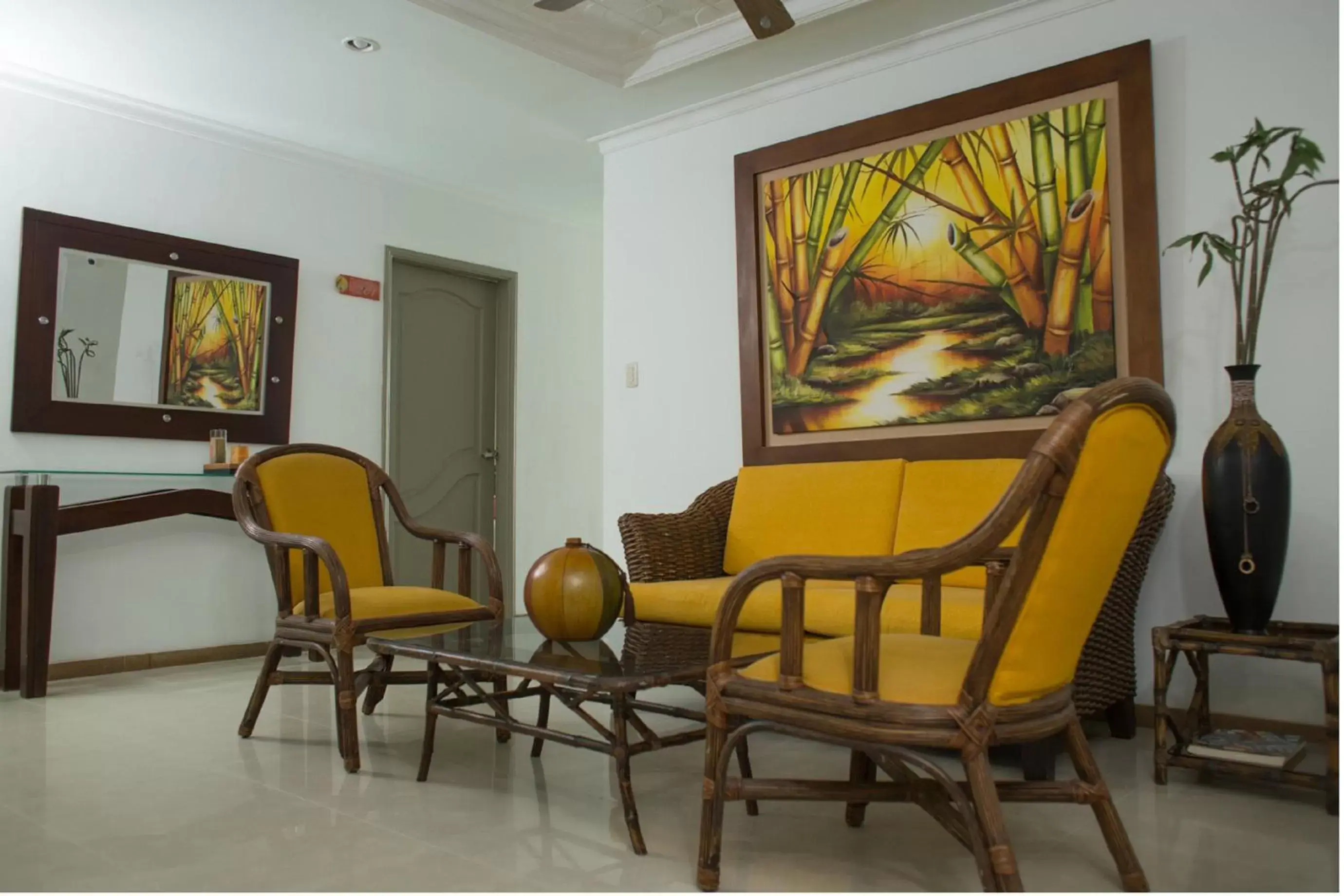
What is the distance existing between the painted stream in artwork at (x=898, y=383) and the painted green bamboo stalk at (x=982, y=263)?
20 cm

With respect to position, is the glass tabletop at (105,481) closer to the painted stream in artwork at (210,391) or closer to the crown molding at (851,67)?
the painted stream in artwork at (210,391)

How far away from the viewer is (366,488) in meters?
3.69

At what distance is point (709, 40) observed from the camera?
4133 mm

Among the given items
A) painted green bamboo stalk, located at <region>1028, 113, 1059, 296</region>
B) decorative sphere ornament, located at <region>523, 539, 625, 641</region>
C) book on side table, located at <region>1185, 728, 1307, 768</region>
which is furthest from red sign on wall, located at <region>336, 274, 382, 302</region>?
book on side table, located at <region>1185, 728, 1307, 768</region>

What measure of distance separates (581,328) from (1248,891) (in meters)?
5.34

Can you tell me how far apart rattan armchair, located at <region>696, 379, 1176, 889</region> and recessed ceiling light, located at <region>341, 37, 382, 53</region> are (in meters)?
3.01

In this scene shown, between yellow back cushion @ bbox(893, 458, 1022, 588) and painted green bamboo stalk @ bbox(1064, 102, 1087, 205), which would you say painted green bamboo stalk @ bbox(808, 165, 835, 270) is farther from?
yellow back cushion @ bbox(893, 458, 1022, 588)

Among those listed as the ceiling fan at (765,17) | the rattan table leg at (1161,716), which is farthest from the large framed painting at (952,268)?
the ceiling fan at (765,17)

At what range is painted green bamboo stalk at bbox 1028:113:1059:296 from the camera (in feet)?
11.8

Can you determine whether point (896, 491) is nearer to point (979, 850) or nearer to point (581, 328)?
point (979, 850)

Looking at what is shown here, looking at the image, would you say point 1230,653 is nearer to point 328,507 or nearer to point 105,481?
point 328,507

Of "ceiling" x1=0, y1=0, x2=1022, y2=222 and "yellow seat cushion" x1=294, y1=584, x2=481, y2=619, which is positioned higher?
"ceiling" x1=0, y1=0, x2=1022, y2=222

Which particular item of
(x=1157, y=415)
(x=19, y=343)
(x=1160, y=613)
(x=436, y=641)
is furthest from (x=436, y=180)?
(x=1157, y=415)

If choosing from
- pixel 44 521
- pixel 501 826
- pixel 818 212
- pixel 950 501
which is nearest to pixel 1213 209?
pixel 950 501
